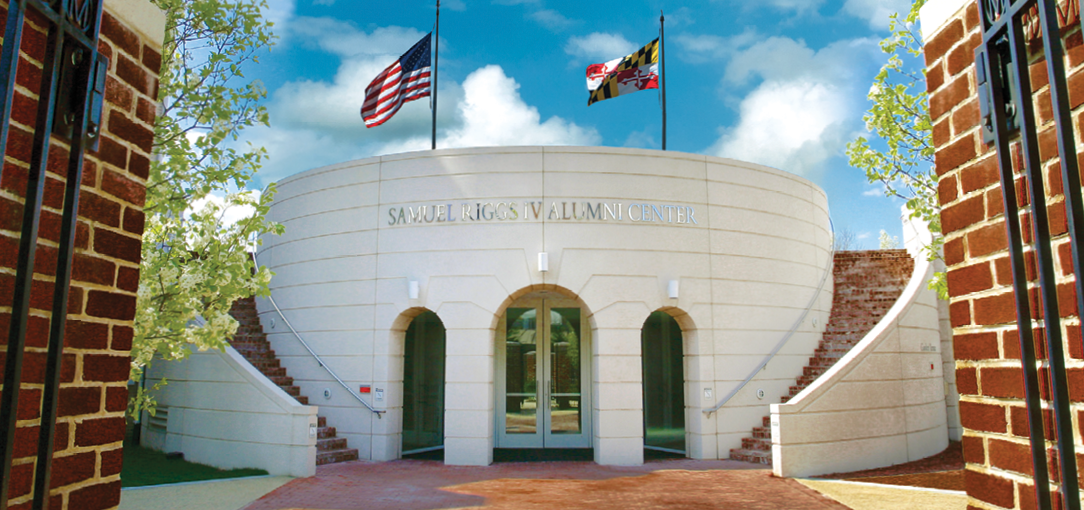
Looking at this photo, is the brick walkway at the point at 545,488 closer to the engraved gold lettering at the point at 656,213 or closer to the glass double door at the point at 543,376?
the glass double door at the point at 543,376

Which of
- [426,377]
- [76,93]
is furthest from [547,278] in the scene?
[76,93]

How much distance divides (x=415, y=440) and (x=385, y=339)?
3.07 m

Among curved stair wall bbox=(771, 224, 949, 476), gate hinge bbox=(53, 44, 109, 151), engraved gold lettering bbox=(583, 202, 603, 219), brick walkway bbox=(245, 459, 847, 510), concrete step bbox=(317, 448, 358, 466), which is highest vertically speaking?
engraved gold lettering bbox=(583, 202, 603, 219)

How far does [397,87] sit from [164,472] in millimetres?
8527

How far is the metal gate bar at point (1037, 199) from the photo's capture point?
1526 mm

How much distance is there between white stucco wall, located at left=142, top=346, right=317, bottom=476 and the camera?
11.2 meters

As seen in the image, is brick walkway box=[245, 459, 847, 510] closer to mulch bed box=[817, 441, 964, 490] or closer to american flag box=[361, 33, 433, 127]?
mulch bed box=[817, 441, 964, 490]

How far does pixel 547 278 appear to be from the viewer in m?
12.8

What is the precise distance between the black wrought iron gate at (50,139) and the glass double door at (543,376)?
1307 centimetres

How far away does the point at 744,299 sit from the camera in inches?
534

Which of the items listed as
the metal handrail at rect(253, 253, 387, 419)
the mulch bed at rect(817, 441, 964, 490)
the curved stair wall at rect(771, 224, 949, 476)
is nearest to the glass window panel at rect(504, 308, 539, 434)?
the metal handrail at rect(253, 253, 387, 419)

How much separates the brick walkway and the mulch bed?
1542 millimetres

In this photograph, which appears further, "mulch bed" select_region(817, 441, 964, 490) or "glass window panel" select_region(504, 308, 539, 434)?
"glass window panel" select_region(504, 308, 539, 434)

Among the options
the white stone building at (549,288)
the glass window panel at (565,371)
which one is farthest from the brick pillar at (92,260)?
the glass window panel at (565,371)
